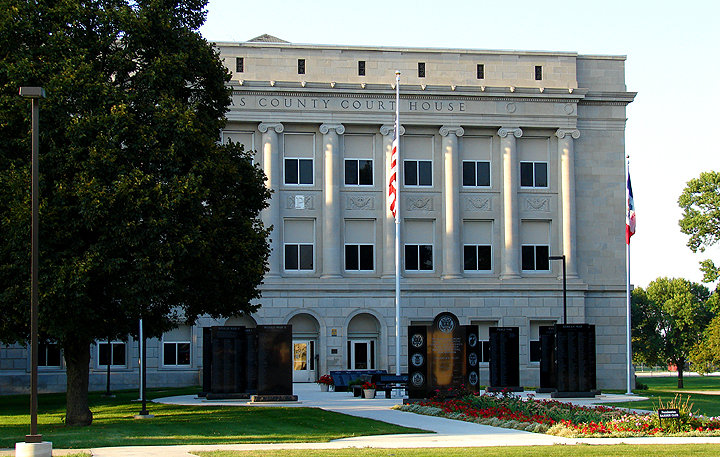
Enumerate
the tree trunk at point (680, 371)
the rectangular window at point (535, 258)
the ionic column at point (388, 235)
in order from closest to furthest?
the ionic column at point (388, 235) < the rectangular window at point (535, 258) < the tree trunk at point (680, 371)

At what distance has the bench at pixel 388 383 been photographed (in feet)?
132

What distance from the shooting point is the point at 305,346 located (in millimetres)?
58594

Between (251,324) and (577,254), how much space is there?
20.1 meters

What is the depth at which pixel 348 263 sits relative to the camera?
2333 inches

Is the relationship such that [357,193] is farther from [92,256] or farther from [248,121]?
[92,256]

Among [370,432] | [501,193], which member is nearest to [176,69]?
[370,432]

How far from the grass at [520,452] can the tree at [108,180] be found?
8.56m

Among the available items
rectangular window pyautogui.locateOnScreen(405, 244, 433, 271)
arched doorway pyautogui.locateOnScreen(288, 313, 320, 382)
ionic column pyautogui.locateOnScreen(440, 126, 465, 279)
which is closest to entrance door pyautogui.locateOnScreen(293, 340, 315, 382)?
arched doorway pyautogui.locateOnScreen(288, 313, 320, 382)

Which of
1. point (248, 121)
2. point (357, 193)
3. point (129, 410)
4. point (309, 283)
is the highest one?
point (248, 121)

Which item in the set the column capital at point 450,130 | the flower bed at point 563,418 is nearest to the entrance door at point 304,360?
the column capital at point 450,130

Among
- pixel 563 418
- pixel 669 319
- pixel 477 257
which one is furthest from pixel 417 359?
pixel 669 319

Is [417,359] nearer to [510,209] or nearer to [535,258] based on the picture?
[510,209]

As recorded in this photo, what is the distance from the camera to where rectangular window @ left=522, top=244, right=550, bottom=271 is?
198 ft

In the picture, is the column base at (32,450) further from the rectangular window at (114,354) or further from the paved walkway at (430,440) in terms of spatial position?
the rectangular window at (114,354)
